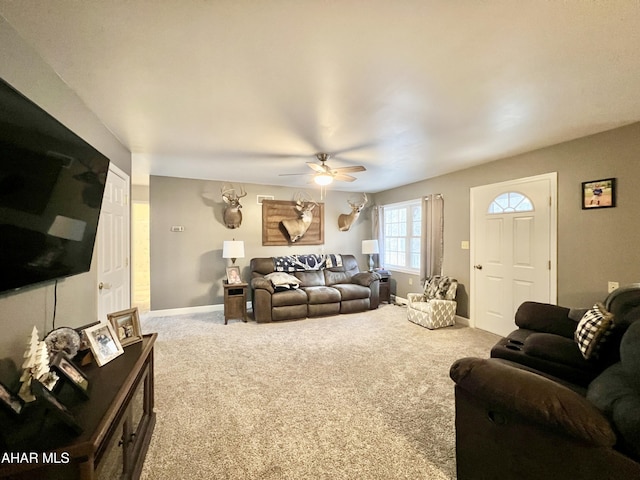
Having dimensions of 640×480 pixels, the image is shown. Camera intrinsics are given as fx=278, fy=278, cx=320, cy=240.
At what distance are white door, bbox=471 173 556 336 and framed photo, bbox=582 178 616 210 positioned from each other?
309mm

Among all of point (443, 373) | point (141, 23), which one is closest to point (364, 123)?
point (141, 23)

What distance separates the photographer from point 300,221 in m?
5.75

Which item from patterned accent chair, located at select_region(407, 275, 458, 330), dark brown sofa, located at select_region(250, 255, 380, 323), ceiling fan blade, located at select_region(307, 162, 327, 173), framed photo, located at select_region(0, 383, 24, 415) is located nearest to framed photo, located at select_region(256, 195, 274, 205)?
dark brown sofa, located at select_region(250, 255, 380, 323)

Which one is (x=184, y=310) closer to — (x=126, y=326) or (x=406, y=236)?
(x=126, y=326)

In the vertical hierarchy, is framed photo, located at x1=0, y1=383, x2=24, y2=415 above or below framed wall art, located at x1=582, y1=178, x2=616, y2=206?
below

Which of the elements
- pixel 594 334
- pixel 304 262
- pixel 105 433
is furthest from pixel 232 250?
A: pixel 594 334

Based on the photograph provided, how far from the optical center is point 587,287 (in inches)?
117

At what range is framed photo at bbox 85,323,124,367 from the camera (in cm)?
149

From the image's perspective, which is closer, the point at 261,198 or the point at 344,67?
the point at 344,67

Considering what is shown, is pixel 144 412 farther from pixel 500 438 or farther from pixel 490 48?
pixel 490 48

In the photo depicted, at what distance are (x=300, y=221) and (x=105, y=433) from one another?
190 inches

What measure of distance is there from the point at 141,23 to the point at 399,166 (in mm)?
3543

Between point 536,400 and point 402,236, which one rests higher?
point 402,236

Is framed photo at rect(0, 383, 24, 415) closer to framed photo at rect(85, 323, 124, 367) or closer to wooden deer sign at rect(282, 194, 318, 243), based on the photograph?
framed photo at rect(85, 323, 124, 367)
